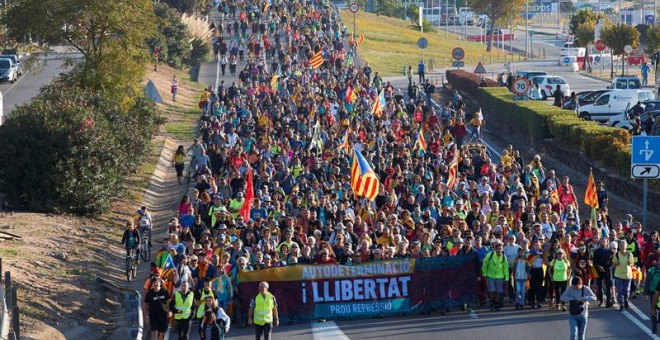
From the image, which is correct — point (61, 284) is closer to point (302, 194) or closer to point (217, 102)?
point (302, 194)

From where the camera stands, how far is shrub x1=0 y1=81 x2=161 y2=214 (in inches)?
1200

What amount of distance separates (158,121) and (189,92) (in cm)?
1628

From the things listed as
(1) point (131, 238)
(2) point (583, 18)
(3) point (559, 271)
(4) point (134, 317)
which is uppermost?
(2) point (583, 18)

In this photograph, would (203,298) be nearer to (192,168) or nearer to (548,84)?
(192,168)

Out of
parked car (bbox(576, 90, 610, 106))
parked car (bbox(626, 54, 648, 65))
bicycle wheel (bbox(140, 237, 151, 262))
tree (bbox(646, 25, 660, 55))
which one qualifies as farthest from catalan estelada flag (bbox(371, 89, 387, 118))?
parked car (bbox(626, 54, 648, 65))

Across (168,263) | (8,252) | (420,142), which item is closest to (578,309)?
(168,263)

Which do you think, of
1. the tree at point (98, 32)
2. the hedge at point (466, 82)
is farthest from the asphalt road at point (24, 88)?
the hedge at point (466, 82)

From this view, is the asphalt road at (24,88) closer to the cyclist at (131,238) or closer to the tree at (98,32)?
the tree at (98,32)

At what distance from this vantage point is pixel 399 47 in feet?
299

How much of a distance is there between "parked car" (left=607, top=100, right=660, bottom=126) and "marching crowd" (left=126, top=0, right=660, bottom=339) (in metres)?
6.05

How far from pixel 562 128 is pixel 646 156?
14.5 meters

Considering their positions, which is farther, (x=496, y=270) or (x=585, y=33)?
(x=585, y=33)

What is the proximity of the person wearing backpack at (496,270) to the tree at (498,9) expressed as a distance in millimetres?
77145

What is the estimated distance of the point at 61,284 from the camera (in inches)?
944
